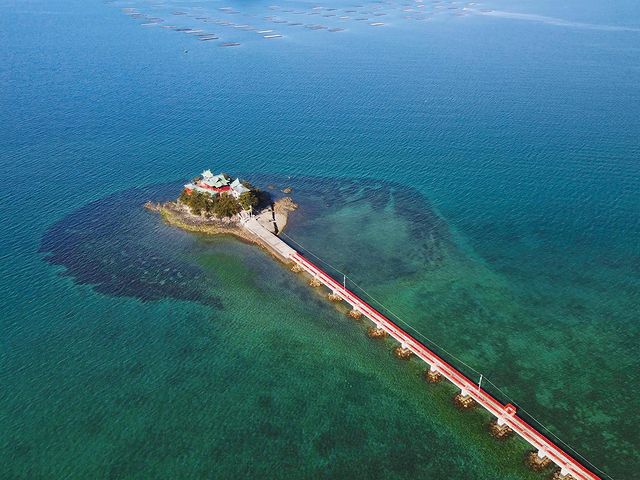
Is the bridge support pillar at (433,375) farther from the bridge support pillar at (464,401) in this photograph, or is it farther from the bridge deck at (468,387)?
the bridge support pillar at (464,401)

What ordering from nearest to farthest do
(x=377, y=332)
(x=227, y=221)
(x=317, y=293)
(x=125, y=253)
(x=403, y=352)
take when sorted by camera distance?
(x=403, y=352)
(x=377, y=332)
(x=317, y=293)
(x=125, y=253)
(x=227, y=221)

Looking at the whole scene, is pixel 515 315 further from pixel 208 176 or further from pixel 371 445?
pixel 208 176

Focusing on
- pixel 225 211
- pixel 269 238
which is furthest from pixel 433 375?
pixel 225 211

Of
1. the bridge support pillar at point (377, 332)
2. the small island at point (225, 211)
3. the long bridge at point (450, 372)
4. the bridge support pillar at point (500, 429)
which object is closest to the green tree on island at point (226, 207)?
the small island at point (225, 211)

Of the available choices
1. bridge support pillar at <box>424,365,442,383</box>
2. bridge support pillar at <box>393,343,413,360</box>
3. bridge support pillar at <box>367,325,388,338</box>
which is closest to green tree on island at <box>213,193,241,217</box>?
bridge support pillar at <box>367,325,388,338</box>

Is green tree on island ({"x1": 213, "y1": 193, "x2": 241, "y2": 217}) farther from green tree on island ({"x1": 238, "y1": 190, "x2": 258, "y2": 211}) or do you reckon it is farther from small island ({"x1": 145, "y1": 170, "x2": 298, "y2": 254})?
green tree on island ({"x1": 238, "y1": 190, "x2": 258, "y2": 211})

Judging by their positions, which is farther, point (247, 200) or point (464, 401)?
point (247, 200)

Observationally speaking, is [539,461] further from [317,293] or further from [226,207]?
[226,207]

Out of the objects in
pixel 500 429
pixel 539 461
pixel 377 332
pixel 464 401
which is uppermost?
pixel 539 461
